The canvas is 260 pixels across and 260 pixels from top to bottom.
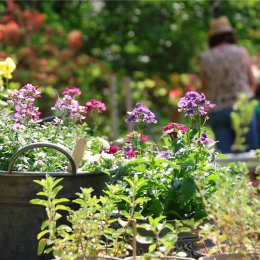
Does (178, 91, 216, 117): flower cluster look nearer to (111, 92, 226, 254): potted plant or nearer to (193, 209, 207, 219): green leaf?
(111, 92, 226, 254): potted plant

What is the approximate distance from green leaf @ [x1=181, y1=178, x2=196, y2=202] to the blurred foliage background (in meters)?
5.71

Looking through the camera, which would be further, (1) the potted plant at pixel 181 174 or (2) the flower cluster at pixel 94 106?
(2) the flower cluster at pixel 94 106

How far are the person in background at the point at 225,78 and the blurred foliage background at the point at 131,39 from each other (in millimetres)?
3282

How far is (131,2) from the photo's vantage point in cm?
805

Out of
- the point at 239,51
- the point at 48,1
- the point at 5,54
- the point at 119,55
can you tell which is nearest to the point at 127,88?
the point at 119,55

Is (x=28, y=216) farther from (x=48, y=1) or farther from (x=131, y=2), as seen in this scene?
(x=131, y=2)

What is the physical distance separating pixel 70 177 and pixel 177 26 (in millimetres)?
7843

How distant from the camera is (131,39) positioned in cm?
818

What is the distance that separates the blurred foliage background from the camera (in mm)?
6914

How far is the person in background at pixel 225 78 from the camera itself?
386 cm

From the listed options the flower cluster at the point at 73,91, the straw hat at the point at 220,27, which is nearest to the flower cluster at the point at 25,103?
the flower cluster at the point at 73,91

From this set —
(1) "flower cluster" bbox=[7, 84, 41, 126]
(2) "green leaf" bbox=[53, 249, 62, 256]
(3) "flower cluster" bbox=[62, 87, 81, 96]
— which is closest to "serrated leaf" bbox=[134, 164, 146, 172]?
(2) "green leaf" bbox=[53, 249, 62, 256]

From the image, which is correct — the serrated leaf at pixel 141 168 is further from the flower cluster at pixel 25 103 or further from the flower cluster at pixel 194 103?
the flower cluster at pixel 25 103

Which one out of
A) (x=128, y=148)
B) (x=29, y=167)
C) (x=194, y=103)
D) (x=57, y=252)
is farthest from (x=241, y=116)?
(x=57, y=252)
